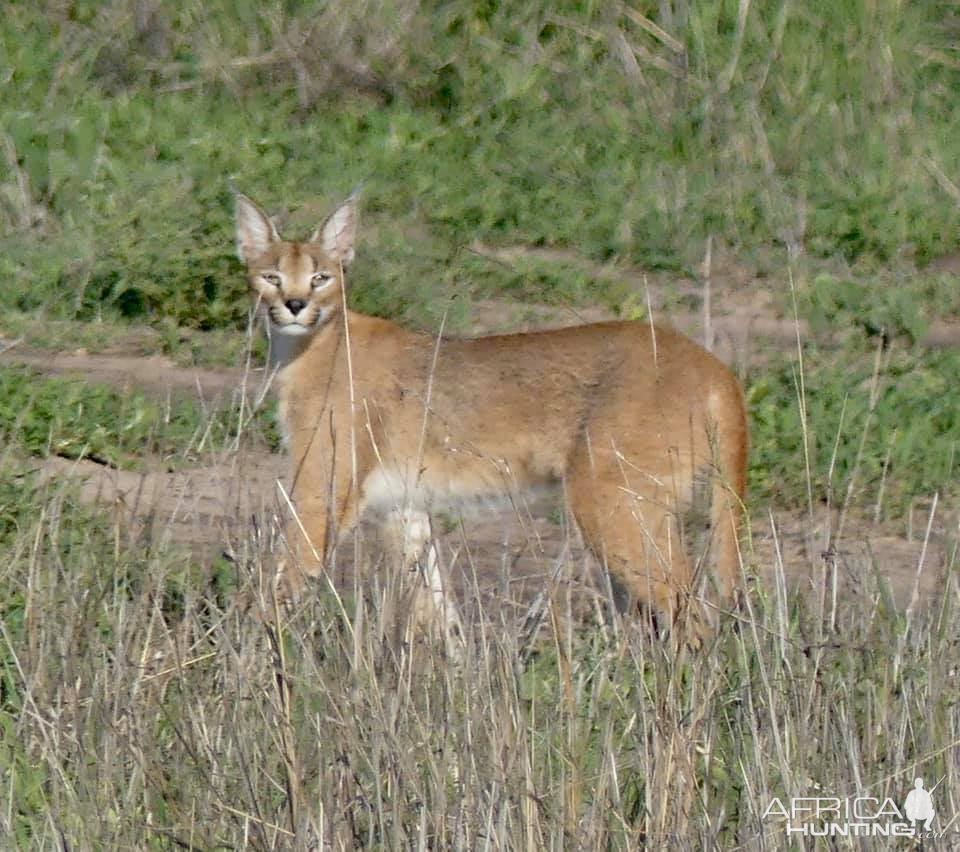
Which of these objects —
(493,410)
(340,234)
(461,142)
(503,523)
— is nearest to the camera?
(503,523)

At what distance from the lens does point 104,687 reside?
3961mm

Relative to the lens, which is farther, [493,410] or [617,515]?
[493,410]

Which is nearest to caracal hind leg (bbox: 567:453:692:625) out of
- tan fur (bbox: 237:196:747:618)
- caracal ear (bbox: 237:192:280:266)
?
tan fur (bbox: 237:196:747:618)

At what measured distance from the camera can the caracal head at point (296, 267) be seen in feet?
21.3

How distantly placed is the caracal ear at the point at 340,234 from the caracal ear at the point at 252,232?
152mm

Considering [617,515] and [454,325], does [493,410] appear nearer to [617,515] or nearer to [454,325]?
[617,515]

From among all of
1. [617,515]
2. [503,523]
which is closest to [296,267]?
[503,523]

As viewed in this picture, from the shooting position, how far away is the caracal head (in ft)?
21.3

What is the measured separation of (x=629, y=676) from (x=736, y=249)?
4548 millimetres

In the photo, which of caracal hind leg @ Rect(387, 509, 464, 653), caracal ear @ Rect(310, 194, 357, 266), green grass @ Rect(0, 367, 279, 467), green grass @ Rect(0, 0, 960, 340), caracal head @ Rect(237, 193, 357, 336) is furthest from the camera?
green grass @ Rect(0, 0, 960, 340)

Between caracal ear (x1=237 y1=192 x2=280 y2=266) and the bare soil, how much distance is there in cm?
45

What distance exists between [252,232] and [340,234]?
0.30 metres

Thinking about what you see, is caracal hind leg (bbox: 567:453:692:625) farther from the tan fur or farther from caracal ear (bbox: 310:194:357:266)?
caracal ear (bbox: 310:194:357:266)

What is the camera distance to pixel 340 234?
6676 millimetres
